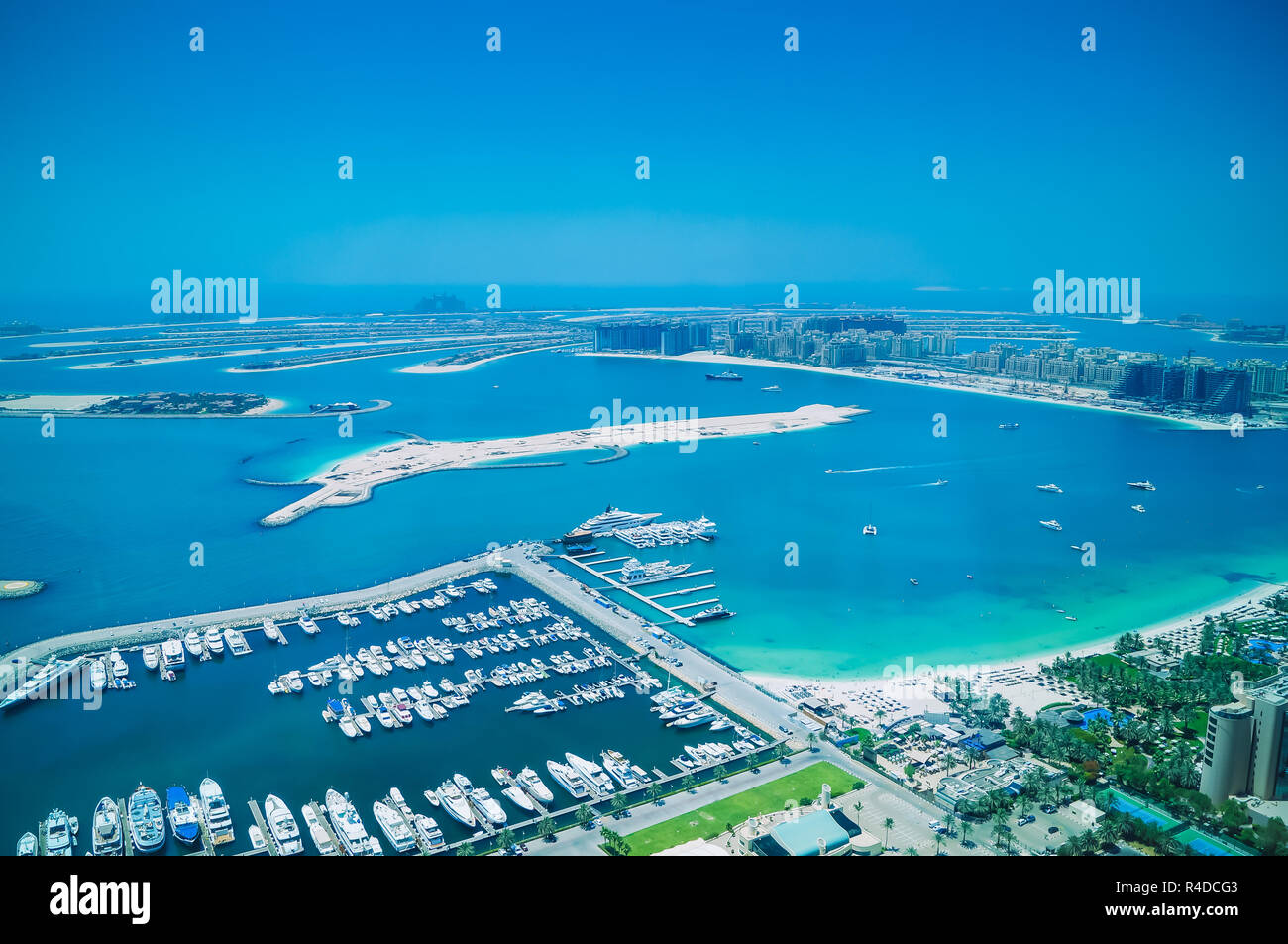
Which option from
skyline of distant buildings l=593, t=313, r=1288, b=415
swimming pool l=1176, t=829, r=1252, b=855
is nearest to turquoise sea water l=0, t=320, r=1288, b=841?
skyline of distant buildings l=593, t=313, r=1288, b=415

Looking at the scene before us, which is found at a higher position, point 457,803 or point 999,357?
point 999,357

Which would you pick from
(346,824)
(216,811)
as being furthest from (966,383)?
(216,811)

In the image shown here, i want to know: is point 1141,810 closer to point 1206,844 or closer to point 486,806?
Result: point 1206,844

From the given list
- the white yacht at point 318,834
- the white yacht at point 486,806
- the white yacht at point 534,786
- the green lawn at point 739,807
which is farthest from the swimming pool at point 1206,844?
the white yacht at point 318,834

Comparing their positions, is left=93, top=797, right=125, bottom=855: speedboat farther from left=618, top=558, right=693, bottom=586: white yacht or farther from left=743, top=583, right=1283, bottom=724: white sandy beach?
left=618, top=558, right=693, bottom=586: white yacht

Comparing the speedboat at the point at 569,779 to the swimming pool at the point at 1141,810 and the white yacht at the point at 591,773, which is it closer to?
the white yacht at the point at 591,773

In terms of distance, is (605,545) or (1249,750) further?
(605,545)
